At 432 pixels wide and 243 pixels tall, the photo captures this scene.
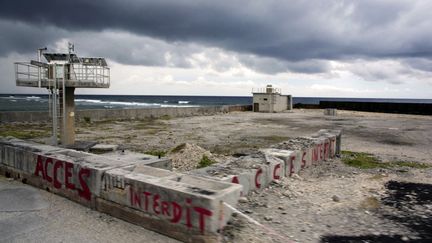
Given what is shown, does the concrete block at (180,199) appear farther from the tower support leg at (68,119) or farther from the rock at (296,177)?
the tower support leg at (68,119)

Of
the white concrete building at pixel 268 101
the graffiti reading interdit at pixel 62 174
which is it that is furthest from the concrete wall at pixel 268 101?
the graffiti reading interdit at pixel 62 174

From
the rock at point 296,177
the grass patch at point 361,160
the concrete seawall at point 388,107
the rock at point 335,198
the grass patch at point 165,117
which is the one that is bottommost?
the rock at point 335,198

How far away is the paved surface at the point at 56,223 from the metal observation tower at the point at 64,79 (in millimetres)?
5130

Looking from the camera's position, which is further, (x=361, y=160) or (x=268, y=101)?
(x=268, y=101)

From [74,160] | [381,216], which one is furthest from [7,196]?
[381,216]

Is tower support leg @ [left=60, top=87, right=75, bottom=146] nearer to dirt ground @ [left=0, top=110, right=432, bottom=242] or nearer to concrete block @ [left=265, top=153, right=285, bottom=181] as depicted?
dirt ground @ [left=0, top=110, right=432, bottom=242]

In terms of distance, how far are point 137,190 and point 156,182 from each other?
38 centimetres

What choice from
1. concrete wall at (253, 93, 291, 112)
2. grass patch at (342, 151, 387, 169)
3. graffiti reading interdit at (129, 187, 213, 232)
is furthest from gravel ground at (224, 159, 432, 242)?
concrete wall at (253, 93, 291, 112)

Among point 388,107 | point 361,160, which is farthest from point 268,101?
point 361,160

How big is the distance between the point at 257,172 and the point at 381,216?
261cm

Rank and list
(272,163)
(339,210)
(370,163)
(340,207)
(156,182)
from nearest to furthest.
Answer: (156,182) < (339,210) < (340,207) < (272,163) < (370,163)

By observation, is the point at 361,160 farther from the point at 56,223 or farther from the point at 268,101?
the point at 268,101

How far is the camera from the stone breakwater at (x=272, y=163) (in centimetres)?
749

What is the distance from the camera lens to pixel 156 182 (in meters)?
5.73
